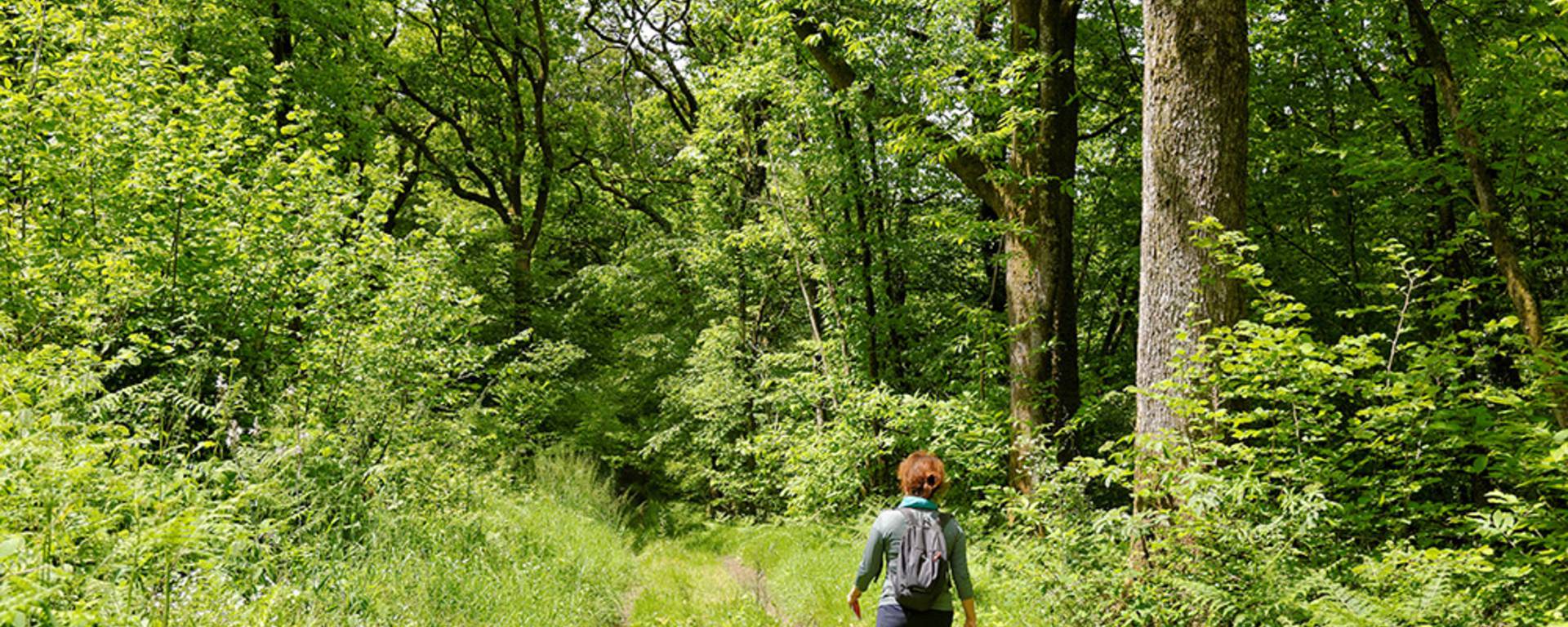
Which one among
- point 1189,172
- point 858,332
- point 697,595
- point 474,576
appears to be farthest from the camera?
point 858,332

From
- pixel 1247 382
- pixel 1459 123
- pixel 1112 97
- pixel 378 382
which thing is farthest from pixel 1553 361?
pixel 378 382

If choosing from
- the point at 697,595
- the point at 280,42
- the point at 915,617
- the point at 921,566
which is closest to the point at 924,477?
the point at 921,566

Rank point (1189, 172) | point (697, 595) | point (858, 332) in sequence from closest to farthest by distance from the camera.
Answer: point (1189, 172)
point (697, 595)
point (858, 332)

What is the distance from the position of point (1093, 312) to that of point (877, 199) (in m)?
4.26

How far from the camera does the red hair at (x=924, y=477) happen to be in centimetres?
418

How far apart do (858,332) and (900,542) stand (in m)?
6.62

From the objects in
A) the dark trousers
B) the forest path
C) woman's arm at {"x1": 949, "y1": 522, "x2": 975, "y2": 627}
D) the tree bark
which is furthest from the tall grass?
the tree bark

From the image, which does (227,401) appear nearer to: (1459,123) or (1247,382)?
(1247,382)

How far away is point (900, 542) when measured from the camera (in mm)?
4062

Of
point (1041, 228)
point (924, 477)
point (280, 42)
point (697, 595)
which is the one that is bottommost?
point (697, 595)

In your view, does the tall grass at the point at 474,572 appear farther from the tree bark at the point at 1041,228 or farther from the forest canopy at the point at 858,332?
the tree bark at the point at 1041,228

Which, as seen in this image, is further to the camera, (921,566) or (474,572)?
(474,572)

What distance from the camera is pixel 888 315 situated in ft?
33.9

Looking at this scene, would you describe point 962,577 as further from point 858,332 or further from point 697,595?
point 858,332
